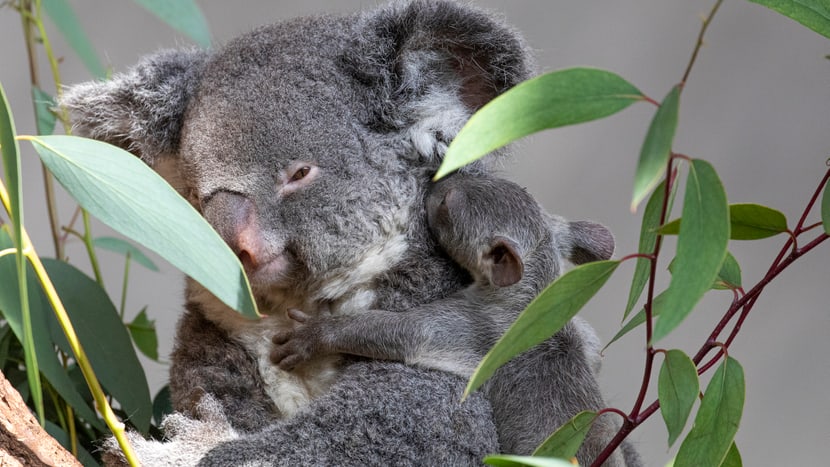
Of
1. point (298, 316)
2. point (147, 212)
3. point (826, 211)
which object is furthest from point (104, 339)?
point (826, 211)

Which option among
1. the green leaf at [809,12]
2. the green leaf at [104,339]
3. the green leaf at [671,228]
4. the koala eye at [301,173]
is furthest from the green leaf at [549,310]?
the green leaf at [104,339]

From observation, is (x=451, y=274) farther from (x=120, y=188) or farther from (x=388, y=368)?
(x=120, y=188)

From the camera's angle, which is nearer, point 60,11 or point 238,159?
point 238,159

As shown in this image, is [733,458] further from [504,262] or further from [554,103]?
[554,103]

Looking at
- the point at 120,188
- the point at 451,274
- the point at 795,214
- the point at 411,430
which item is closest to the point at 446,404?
the point at 411,430

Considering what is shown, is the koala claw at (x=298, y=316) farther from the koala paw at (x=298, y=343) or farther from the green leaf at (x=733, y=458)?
the green leaf at (x=733, y=458)

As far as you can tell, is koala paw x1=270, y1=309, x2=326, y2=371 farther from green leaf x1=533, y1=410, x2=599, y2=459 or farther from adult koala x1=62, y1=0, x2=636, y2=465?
green leaf x1=533, y1=410, x2=599, y2=459

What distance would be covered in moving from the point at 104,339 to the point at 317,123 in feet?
1.71

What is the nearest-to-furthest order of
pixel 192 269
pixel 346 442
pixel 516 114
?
pixel 516 114 → pixel 192 269 → pixel 346 442

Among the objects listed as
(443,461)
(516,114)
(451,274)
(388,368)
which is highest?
(516,114)

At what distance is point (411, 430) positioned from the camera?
144 cm

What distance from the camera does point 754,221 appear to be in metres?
1.23

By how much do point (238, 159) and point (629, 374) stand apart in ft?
8.21

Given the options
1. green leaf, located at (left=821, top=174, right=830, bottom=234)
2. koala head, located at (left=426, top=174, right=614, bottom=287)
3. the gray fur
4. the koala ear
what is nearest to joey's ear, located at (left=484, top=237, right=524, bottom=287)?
koala head, located at (left=426, top=174, right=614, bottom=287)
